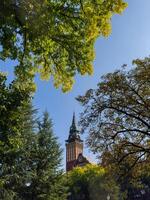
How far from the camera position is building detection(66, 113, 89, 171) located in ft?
367

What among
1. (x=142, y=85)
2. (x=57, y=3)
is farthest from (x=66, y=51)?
(x=142, y=85)

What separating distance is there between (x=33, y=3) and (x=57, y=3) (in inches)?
53.6

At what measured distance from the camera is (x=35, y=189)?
1417 inches

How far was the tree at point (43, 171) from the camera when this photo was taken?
35.8 metres

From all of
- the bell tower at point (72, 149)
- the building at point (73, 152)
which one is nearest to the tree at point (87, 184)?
the building at point (73, 152)

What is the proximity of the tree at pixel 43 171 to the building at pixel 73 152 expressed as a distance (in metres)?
71.8

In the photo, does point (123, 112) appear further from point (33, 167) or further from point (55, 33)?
point (33, 167)

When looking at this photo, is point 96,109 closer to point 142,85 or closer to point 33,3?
point 142,85

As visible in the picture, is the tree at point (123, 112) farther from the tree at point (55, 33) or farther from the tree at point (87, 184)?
the tree at point (87, 184)

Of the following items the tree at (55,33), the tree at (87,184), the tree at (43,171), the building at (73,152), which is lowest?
the tree at (55,33)

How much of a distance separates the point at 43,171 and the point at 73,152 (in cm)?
8299

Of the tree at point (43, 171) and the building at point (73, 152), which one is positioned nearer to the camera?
the tree at point (43, 171)

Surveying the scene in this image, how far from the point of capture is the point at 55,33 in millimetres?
13539

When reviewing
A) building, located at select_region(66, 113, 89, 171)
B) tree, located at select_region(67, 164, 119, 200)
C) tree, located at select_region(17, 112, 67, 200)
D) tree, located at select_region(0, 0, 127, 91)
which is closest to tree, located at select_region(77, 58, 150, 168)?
tree, located at select_region(0, 0, 127, 91)
